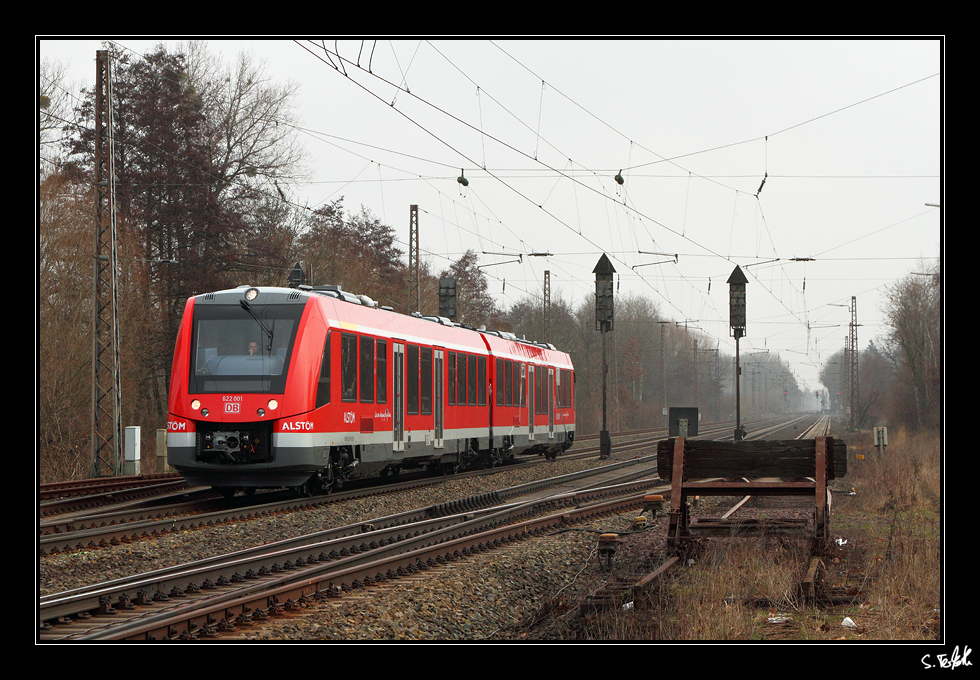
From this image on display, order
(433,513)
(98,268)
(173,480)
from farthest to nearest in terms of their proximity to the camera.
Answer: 1. (98,268)
2. (173,480)
3. (433,513)

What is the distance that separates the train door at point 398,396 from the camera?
1931 centimetres

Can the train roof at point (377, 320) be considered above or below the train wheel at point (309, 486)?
above

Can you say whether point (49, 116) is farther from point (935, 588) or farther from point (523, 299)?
point (523, 299)

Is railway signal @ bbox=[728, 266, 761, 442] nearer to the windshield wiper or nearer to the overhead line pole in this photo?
the overhead line pole

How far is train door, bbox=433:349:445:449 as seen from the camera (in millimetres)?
21781

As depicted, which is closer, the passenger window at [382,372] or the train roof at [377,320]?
the train roof at [377,320]

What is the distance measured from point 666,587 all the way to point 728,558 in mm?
1164

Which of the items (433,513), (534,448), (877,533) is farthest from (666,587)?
(534,448)

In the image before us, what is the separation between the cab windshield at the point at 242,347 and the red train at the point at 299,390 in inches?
0.6

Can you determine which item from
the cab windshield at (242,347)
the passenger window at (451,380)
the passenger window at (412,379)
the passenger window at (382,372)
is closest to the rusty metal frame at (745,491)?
the cab windshield at (242,347)

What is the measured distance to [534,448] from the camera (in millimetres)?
32156

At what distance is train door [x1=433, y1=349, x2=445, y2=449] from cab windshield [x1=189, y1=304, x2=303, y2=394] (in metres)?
6.43

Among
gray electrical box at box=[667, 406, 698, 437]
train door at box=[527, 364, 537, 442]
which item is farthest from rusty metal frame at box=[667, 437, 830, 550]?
gray electrical box at box=[667, 406, 698, 437]

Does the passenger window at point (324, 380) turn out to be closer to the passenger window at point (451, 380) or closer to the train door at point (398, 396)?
the train door at point (398, 396)
